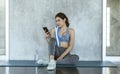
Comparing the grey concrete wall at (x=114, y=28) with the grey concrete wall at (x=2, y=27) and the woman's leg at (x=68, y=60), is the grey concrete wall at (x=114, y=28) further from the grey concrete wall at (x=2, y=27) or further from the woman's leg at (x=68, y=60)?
the grey concrete wall at (x=2, y=27)

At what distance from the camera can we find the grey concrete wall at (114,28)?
6719mm

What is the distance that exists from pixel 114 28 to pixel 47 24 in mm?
1321

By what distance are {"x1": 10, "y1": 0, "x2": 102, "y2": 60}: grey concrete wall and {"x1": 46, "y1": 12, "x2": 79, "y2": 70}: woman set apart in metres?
0.67

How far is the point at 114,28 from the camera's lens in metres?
6.76

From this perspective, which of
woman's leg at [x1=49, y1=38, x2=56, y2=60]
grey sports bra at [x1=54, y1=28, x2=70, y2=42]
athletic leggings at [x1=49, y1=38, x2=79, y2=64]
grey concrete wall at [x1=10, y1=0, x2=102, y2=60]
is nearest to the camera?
woman's leg at [x1=49, y1=38, x2=56, y2=60]

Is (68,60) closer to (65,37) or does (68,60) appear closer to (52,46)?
(52,46)

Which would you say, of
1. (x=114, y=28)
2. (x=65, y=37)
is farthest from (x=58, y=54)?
(x=114, y=28)

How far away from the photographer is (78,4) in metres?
6.68

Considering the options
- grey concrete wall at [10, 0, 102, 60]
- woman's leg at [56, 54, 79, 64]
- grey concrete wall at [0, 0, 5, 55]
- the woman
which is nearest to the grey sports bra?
the woman

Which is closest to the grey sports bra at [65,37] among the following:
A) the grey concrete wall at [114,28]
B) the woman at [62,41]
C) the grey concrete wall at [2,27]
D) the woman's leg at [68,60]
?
the woman at [62,41]

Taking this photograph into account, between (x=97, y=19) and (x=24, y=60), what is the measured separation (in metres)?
1.63

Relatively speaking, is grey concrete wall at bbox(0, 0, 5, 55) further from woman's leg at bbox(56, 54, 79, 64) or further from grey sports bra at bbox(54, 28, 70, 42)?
woman's leg at bbox(56, 54, 79, 64)

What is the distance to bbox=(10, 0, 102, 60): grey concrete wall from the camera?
6.66 metres

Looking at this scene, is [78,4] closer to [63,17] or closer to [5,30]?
[63,17]
